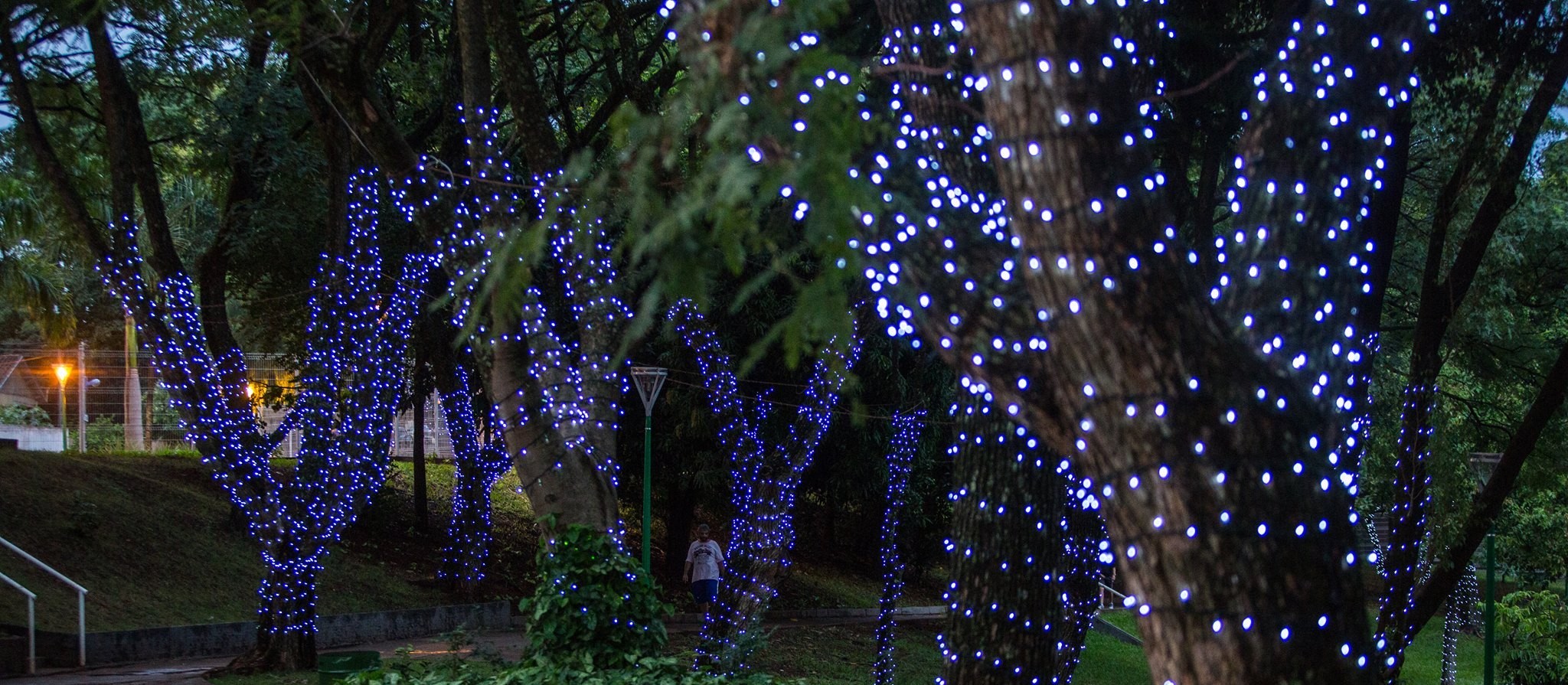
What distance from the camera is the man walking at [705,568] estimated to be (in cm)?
1606


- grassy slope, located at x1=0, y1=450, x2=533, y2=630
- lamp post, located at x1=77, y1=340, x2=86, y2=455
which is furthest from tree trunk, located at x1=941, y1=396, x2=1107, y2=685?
lamp post, located at x1=77, y1=340, x2=86, y2=455

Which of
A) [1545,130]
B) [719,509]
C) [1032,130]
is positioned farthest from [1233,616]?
[719,509]

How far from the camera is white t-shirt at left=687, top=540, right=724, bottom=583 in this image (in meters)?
16.1

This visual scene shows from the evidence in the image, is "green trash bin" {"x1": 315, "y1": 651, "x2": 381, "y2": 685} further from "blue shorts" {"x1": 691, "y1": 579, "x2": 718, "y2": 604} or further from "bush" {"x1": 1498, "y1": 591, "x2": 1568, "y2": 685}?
"bush" {"x1": 1498, "y1": 591, "x2": 1568, "y2": 685}

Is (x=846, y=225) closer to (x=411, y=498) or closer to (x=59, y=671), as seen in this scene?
(x=59, y=671)

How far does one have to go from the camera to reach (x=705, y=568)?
16172 mm

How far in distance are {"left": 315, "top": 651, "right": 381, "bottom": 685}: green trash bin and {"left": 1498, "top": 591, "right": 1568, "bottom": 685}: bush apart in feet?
35.1

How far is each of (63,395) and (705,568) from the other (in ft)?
32.9

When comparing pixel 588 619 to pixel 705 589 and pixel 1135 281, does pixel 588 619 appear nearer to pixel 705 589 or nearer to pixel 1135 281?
pixel 1135 281

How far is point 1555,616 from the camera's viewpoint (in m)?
12.8

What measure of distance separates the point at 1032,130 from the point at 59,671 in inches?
433

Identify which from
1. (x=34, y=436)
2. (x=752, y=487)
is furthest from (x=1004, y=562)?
(x=34, y=436)

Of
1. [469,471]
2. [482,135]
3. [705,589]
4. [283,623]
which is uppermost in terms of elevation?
[482,135]

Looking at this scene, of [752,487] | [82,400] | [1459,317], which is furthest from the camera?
[82,400]
